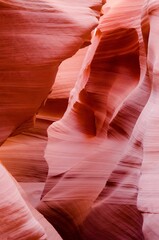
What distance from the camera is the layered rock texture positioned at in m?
2.86

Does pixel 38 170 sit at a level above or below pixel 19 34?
below

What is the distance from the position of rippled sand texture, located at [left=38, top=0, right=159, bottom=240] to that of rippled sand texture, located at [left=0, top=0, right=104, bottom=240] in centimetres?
31

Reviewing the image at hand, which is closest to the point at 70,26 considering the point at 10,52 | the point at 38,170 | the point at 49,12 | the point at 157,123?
the point at 49,12

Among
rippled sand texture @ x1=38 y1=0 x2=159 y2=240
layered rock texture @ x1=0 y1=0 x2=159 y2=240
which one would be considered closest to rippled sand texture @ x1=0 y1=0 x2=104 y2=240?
layered rock texture @ x1=0 y1=0 x2=159 y2=240

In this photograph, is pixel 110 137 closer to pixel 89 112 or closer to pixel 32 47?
pixel 89 112

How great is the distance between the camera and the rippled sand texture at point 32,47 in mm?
3184

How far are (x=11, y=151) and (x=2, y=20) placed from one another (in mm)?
1476

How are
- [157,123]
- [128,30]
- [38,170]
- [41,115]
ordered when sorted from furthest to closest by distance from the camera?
[41,115] → [38,170] → [128,30] → [157,123]

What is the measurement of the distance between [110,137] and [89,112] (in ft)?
1.26

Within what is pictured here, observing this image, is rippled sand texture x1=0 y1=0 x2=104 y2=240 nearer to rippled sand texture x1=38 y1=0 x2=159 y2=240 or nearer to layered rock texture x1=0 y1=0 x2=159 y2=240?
layered rock texture x1=0 y1=0 x2=159 y2=240

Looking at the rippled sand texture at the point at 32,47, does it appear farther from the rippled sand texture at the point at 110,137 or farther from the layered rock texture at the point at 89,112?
the rippled sand texture at the point at 110,137

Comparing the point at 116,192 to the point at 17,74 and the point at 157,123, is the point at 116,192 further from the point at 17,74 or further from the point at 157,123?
the point at 17,74

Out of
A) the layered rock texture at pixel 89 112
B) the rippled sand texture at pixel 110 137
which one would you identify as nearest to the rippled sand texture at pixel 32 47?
the layered rock texture at pixel 89 112

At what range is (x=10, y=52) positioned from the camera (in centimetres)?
320
